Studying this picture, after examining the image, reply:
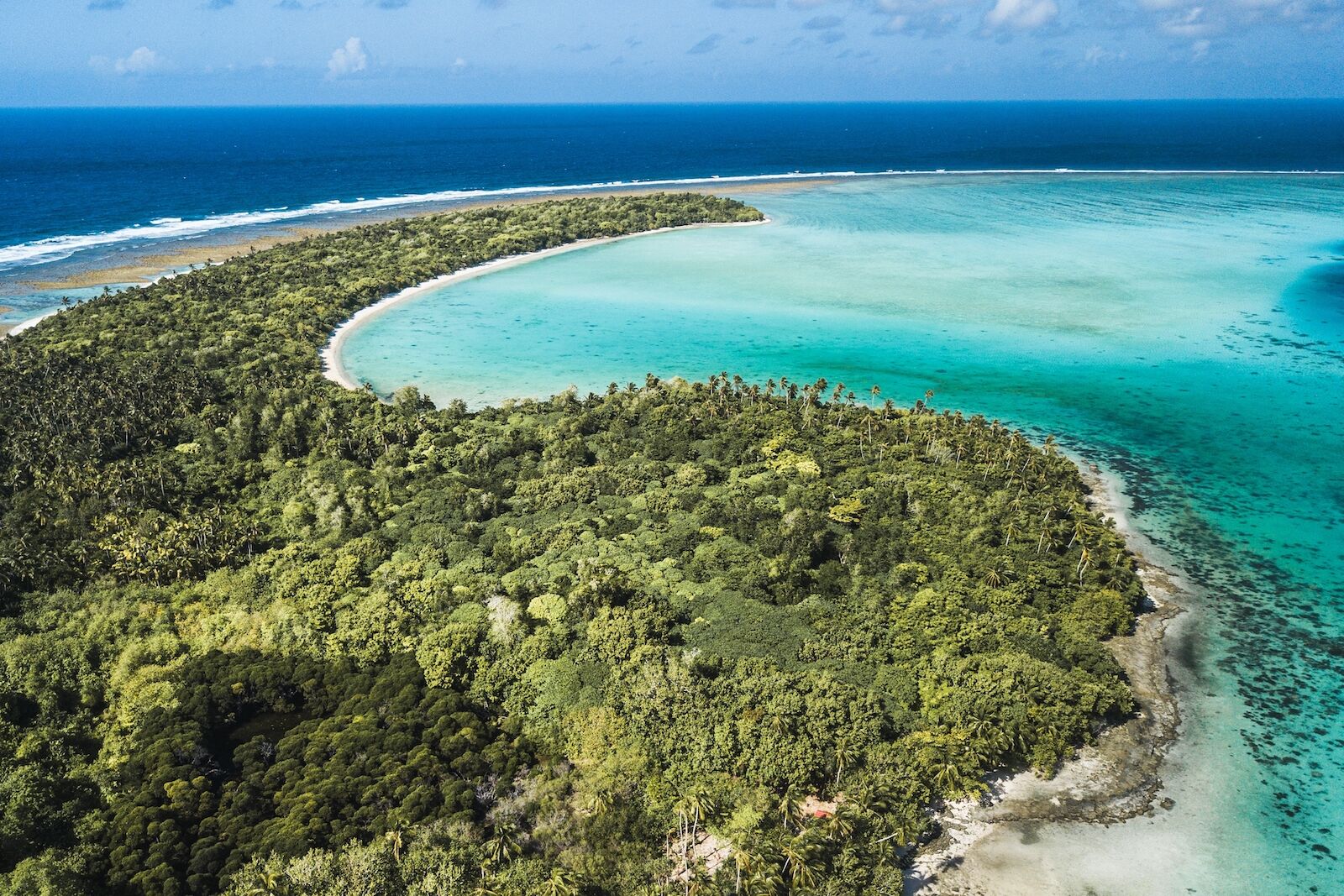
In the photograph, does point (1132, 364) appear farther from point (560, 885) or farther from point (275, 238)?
point (275, 238)

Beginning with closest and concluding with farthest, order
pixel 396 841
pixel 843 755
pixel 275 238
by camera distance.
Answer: pixel 396 841, pixel 843 755, pixel 275 238

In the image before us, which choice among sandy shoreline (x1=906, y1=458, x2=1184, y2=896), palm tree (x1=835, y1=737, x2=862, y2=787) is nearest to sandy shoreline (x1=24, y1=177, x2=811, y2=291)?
palm tree (x1=835, y1=737, x2=862, y2=787)

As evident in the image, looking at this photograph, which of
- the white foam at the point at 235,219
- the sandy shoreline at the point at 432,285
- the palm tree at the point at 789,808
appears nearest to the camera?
the palm tree at the point at 789,808

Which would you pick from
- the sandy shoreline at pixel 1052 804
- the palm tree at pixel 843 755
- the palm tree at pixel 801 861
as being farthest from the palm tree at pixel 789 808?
the sandy shoreline at pixel 1052 804

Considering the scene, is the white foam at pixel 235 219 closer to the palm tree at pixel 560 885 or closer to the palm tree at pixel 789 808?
the palm tree at pixel 560 885

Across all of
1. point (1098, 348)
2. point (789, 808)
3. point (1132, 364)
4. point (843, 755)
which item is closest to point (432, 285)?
point (1098, 348)

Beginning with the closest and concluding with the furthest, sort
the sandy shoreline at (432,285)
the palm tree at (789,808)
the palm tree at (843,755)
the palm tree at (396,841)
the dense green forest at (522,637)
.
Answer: the palm tree at (396,841) → the dense green forest at (522,637) → the palm tree at (789,808) → the palm tree at (843,755) → the sandy shoreline at (432,285)

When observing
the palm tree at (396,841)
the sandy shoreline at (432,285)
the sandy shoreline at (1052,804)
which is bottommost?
the sandy shoreline at (1052,804)
